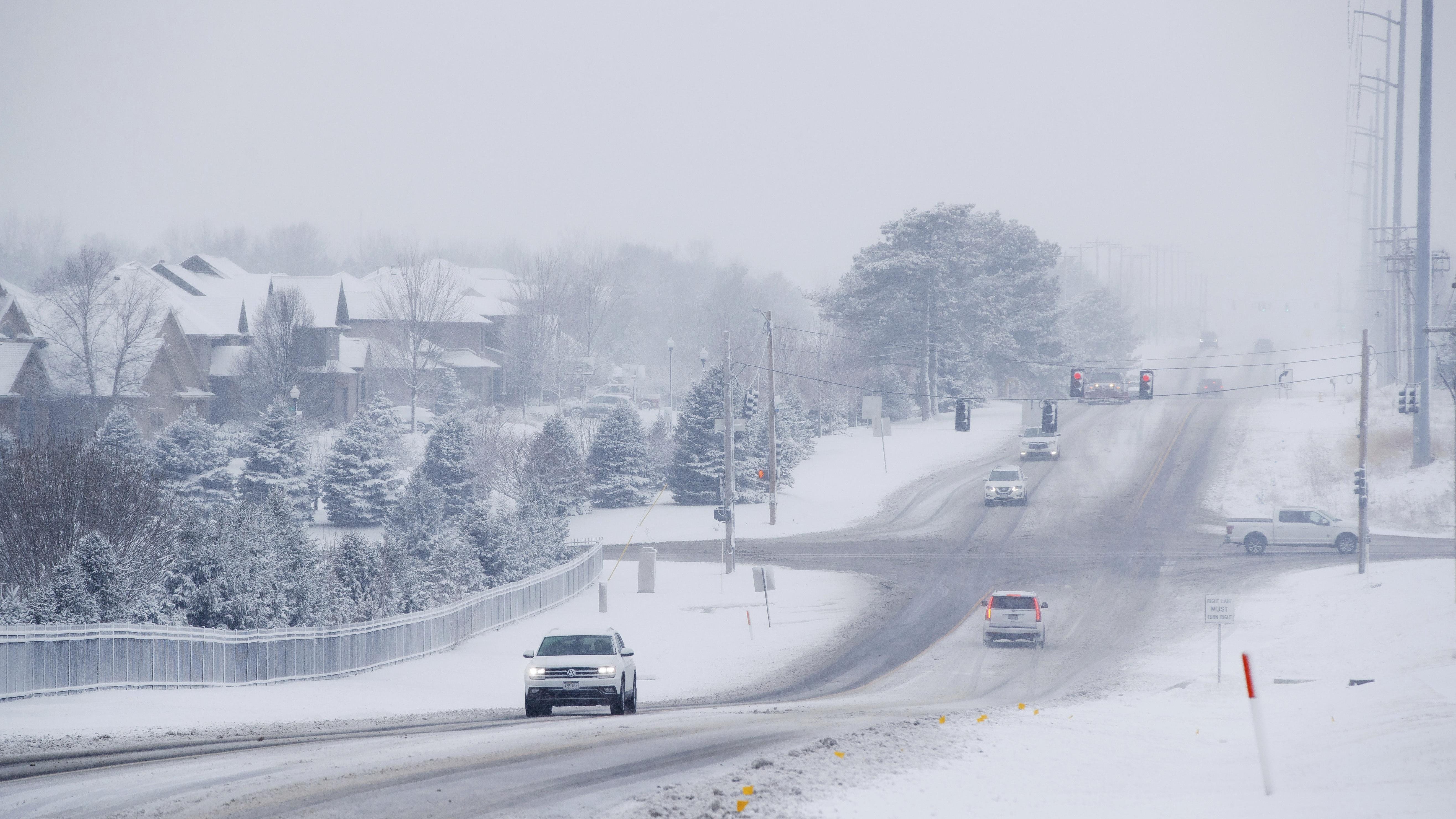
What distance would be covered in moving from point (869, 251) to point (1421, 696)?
70578 mm

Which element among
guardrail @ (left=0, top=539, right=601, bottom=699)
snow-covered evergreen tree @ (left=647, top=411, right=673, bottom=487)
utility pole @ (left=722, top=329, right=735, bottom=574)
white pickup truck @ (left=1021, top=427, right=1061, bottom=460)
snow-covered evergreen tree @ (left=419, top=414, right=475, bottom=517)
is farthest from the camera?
white pickup truck @ (left=1021, top=427, right=1061, bottom=460)

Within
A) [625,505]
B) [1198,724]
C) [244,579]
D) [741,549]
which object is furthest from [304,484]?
[1198,724]

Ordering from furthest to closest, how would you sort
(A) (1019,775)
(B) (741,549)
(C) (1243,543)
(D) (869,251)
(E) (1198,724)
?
(D) (869,251), (B) (741,549), (C) (1243,543), (E) (1198,724), (A) (1019,775)

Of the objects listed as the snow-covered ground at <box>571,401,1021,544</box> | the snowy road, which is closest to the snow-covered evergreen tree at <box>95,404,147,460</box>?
the snow-covered ground at <box>571,401,1021,544</box>

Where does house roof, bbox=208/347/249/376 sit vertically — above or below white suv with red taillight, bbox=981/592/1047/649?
above

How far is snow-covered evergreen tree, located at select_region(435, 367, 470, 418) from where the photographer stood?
298 ft

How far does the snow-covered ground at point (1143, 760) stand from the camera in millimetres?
10547

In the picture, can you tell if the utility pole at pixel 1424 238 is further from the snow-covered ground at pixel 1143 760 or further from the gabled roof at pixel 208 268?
the gabled roof at pixel 208 268

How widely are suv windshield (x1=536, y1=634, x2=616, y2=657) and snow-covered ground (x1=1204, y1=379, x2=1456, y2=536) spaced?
43.1 m

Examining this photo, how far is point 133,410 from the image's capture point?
7225 centimetres

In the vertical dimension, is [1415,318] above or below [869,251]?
below

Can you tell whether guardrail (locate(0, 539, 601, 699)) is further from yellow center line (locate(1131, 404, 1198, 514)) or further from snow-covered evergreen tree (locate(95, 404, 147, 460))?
yellow center line (locate(1131, 404, 1198, 514))

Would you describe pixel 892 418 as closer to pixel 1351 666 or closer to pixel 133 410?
pixel 133 410

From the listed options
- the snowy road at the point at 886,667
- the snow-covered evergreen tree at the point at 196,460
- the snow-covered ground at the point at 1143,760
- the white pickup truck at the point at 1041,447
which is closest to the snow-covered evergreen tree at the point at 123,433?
the snow-covered evergreen tree at the point at 196,460
